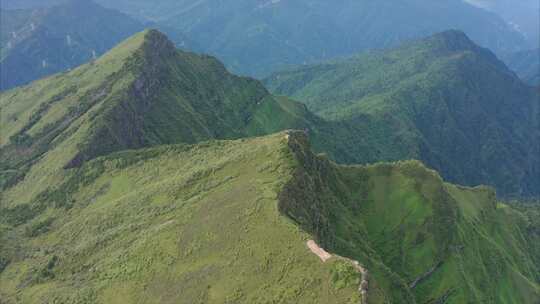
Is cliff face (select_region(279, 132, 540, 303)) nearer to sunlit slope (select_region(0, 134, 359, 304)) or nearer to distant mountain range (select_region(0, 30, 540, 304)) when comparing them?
distant mountain range (select_region(0, 30, 540, 304))

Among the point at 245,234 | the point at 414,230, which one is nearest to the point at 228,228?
the point at 245,234

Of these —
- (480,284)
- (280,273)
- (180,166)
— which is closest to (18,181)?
(180,166)

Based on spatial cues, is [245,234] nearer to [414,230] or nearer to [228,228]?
[228,228]

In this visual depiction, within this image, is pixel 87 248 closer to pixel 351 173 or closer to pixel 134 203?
pixel 134 203

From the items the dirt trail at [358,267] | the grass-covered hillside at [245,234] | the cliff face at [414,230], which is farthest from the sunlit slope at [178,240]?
the cliff face at [414,230]

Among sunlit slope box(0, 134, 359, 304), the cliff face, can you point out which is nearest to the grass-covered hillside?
sunlit slope box(0, 134, 359, 304)

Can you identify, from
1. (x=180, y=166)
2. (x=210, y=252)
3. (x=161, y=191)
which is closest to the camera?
(x=210, y=252)

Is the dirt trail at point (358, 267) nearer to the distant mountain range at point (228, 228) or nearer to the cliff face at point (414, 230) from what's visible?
the distant mountain range at point (228, 228)

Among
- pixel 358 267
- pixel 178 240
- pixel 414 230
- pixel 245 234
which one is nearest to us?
pixel 358 267
